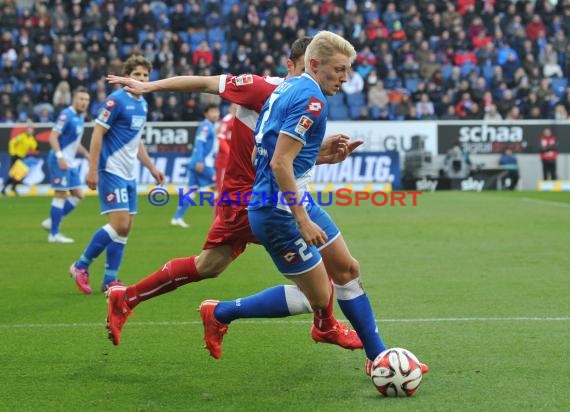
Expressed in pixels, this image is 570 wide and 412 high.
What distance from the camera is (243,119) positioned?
724 centimetres

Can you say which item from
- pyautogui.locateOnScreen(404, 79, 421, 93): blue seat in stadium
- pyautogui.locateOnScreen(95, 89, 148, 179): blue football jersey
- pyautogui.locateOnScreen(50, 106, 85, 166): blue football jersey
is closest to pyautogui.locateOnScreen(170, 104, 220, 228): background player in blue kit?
pyautogui.locateOnScreen(50, 106, 85, 166): blue football jersey

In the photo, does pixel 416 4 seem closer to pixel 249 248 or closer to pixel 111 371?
pixel 249 248

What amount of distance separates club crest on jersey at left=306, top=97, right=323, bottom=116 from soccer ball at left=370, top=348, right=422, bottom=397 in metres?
1.44

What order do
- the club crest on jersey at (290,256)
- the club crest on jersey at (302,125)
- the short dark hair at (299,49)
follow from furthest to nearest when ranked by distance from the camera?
the short dark hair at (299,49) → the club crest on jersey at (290,256) → the club crest on jersey at (302,125)

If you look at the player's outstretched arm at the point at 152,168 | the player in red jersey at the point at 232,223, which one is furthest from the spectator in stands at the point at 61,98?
the player in red jersey at the point at 232,223

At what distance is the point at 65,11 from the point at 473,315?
29.3 m

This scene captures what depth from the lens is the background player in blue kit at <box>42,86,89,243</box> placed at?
48.5 ft

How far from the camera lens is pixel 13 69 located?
105 feet

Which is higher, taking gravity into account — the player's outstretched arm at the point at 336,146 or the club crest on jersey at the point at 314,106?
the club crest on jersey at the point at 314,106

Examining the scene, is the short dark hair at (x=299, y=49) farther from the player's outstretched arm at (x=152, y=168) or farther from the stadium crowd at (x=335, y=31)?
the stadium crowd at (x=335, y=31)

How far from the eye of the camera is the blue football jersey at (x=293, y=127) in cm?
544

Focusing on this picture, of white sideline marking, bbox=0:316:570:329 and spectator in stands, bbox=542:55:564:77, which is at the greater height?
spectator in stands, bbox=542:55:564:77

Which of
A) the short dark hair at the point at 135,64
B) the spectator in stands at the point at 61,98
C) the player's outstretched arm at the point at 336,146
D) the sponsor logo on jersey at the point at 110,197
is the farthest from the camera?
the spectator in stands at the point at 61,98

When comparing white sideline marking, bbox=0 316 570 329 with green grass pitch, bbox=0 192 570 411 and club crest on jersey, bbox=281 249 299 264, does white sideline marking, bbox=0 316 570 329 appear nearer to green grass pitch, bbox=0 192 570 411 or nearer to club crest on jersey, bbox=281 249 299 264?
green grass pitch, bbox=0 192 570 411
